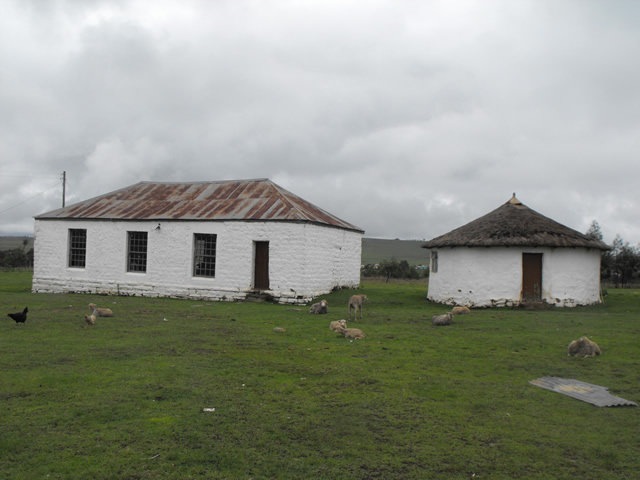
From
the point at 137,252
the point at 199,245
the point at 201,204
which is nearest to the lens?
the point at 199,245

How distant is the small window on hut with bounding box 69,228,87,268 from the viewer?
950 inches

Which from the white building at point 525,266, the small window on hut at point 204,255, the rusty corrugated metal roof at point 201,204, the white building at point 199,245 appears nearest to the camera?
the white building at point 525,266

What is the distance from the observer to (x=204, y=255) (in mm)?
21672

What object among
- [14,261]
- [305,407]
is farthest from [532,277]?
[14,261]

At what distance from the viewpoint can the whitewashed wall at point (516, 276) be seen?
750 inches

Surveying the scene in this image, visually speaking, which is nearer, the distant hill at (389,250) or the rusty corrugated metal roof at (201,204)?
the rusty corrugated metal roof at (201,204)

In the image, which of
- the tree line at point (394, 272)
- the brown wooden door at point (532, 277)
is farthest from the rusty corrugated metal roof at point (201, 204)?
the tree line at point (394, 272)

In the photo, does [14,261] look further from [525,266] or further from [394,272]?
[525,266]

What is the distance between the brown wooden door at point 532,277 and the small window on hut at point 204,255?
43.9ft

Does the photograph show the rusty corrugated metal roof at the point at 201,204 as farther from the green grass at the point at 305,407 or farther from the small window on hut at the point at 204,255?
the green grass at the point at 305,407

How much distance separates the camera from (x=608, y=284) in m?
37.2

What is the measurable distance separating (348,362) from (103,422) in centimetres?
440

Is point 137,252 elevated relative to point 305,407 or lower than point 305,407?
elevated

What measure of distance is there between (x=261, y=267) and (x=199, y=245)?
3415 mm
